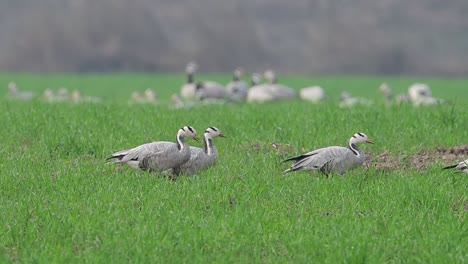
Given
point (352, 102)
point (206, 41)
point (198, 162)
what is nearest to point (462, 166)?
point (198, 162)

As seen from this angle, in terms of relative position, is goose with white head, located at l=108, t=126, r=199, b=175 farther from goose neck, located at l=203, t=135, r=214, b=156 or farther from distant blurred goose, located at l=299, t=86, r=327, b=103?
distant blurred goose, located at l=299, t=86, r=327, b=103

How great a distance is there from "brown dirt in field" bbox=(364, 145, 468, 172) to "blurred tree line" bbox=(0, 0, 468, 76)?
65328 mm

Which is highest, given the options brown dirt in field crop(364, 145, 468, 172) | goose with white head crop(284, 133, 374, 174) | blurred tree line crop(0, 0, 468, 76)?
goose with white head crop(284, 133, 374, 174)

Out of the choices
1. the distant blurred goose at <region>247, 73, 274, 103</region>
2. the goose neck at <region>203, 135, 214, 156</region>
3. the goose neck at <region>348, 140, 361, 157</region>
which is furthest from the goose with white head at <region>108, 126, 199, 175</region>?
the distant blurred goose at <region>247, 73, 274, 103</region>

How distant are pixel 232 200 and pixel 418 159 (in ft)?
10.9

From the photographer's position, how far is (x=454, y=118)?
1448 centimetres

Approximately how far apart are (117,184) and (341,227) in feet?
9.01

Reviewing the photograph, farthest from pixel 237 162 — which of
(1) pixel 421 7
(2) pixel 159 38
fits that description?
(1) pixel 421 7

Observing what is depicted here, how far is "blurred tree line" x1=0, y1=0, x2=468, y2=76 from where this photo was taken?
259ft

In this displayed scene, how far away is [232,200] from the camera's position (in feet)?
32.1

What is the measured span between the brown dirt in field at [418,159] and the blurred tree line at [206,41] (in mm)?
65328

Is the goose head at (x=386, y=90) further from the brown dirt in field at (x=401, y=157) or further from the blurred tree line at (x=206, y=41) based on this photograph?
the blurred tree line at (x=206, y=41)

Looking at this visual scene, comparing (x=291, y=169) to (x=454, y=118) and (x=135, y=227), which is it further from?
(x=454, y=118)

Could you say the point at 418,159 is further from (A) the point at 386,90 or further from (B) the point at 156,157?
(A) the point at 386,90
